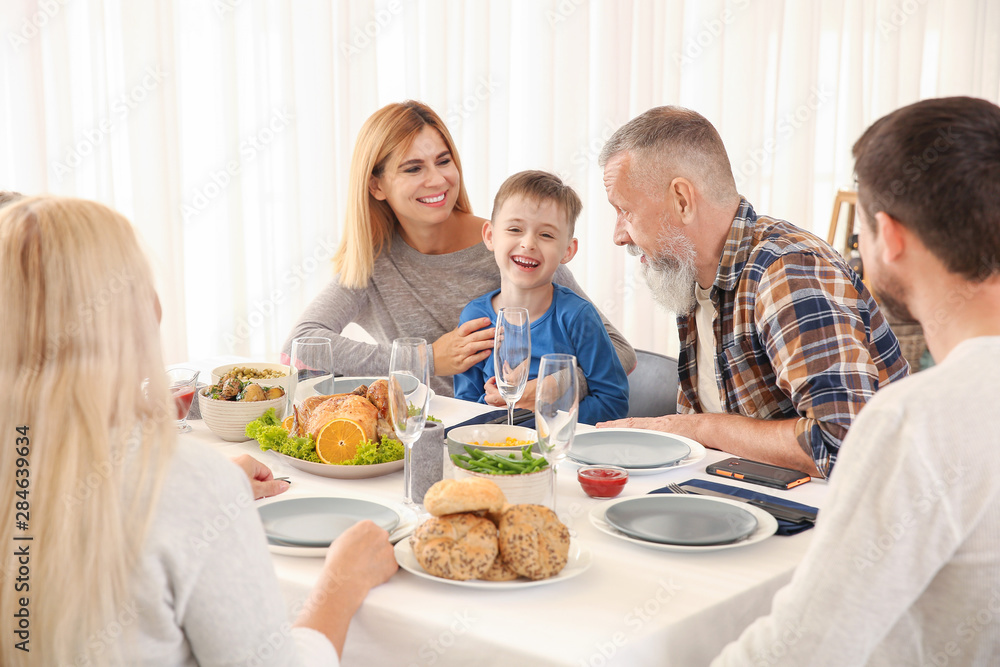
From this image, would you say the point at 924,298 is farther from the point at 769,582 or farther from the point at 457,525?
the point at 457,525

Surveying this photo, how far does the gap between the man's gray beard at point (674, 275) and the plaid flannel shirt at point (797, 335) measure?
3.9 inches

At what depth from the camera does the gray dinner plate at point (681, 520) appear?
4.15ft

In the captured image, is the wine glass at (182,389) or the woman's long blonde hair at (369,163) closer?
the wine glass at (182,389)

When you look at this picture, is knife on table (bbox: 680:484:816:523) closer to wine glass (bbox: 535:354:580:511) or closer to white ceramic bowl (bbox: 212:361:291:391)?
wine glass (bbox: 535:354:580:511)

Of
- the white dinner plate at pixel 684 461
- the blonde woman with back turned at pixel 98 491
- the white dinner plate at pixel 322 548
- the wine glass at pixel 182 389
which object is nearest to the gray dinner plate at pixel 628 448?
the white dinner plate at pixel 684 461

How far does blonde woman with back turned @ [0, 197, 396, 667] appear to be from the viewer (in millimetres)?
Result: 866

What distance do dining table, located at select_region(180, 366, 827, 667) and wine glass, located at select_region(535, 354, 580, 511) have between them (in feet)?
0.46

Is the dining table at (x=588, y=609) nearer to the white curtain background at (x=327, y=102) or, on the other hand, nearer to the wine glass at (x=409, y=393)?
the wine glass at (x=409, y=393)

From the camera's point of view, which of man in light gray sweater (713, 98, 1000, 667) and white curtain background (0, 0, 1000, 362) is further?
white curtain background (0, 0, 1000, 362)

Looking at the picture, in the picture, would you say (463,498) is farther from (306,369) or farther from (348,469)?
(306,369)

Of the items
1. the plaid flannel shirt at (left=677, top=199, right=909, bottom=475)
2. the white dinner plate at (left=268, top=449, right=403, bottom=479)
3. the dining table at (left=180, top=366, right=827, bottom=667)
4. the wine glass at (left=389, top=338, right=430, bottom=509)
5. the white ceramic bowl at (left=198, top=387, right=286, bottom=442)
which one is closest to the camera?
the dining table at (left=180, top=366, right=827, bottom=667)

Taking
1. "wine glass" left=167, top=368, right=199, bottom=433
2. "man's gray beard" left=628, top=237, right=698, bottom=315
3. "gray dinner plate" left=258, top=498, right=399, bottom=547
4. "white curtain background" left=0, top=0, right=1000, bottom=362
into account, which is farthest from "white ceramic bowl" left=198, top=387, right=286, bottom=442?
"white curtain background" left=0, top=0, right=1000, bottom=362

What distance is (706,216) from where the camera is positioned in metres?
2.04

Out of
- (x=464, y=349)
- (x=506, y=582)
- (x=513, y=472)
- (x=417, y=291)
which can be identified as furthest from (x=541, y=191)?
(x=506, y=582)
